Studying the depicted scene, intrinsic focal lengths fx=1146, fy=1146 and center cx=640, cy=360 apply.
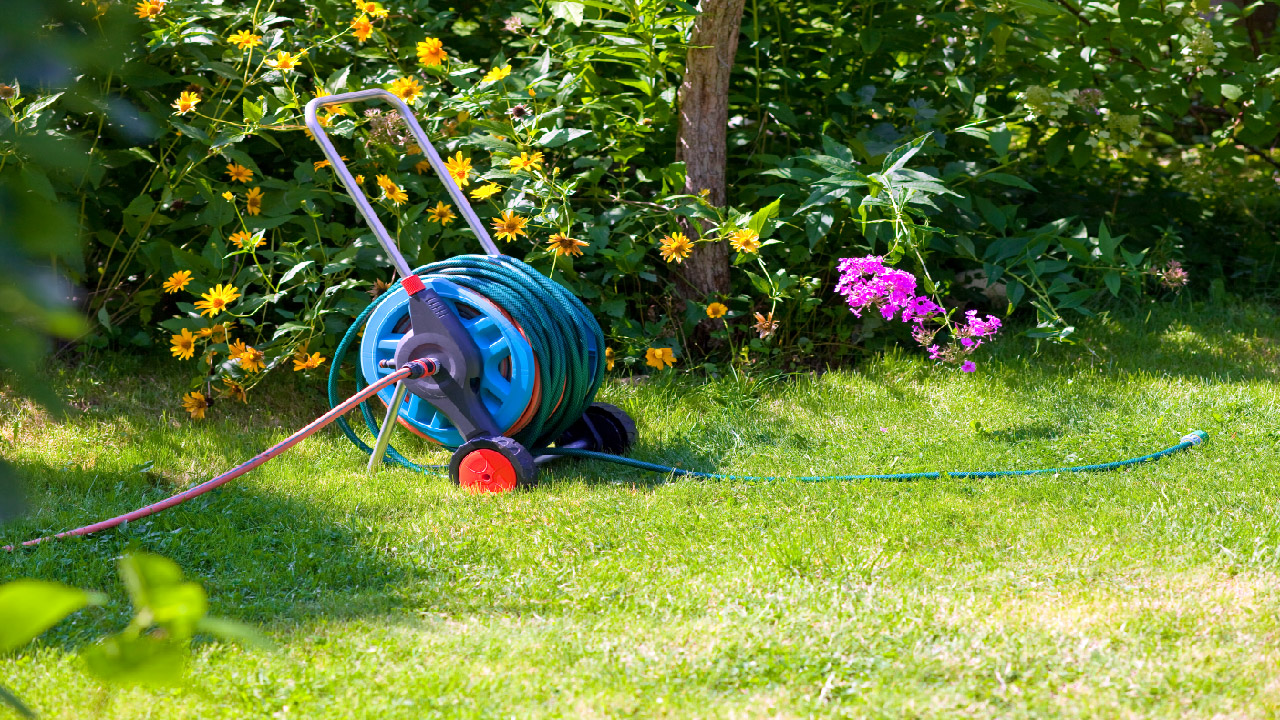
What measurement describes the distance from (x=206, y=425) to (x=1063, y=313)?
350 cm

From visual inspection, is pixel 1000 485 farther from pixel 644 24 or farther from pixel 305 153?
pixel 305 153

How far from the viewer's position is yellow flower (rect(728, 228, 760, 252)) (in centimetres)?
411

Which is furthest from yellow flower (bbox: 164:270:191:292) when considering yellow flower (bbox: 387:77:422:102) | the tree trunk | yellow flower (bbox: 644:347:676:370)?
the tree trunk

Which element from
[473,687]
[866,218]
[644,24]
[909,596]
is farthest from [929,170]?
[473,687]

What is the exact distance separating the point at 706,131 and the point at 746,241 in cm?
67

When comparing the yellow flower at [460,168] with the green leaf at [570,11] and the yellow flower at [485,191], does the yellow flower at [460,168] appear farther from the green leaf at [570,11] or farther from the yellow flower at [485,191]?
the green leaf at [570,11]

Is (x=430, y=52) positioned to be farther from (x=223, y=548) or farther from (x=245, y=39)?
(x=223, y=548)

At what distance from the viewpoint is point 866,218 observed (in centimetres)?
423

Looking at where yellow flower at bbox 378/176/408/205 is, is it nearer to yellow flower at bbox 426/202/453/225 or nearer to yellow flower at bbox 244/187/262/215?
yellow flower at bbox 426/202/453/225

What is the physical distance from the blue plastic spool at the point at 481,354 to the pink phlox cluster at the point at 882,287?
1.28 m

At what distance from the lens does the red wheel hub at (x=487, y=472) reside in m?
3.40

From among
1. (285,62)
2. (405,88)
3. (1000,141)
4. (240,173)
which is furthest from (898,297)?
(240,173)

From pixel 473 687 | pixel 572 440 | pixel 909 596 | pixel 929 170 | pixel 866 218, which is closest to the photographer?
pixel 473 687

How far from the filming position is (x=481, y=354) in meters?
3.46
